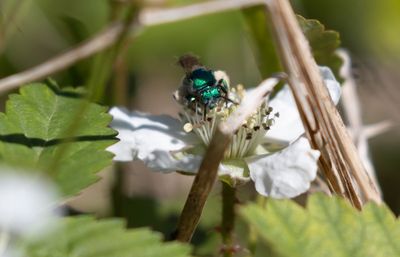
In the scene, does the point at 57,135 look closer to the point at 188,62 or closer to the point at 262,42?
the point at 188,62

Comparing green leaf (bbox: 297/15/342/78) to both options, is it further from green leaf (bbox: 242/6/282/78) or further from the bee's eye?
the bee's eye

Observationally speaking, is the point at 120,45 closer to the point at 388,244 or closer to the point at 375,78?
the point at 388,244

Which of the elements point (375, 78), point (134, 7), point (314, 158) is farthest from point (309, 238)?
point (375, 78)

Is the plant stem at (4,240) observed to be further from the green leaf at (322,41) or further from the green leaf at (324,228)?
the green leaf at (322,41)

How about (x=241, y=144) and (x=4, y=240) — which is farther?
(x=241, y=144)

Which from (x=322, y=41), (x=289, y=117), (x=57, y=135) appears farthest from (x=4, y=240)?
(x=322, y=41)

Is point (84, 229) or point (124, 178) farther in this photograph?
point (124, 178)

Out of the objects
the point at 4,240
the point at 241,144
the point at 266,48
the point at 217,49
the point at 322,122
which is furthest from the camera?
the point at 217,49
